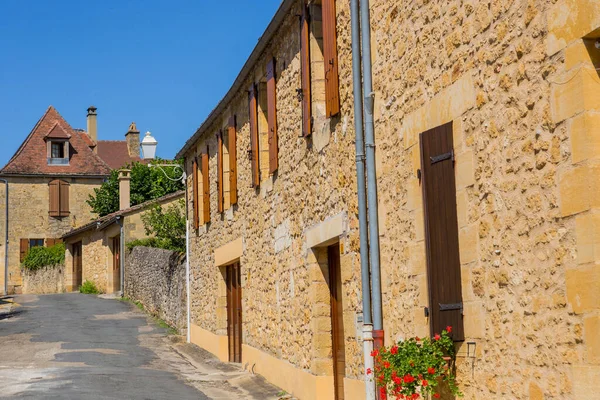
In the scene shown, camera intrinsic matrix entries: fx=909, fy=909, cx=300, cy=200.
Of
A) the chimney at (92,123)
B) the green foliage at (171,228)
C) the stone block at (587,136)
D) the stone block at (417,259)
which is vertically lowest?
the stone block at (417,259)

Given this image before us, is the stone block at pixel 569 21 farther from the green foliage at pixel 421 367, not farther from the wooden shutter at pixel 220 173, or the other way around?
the wooden shutter at pixel 220 173

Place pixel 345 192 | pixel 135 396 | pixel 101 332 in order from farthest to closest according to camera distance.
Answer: pixel 101 332 → pixel 135 396 → pixel 345 192

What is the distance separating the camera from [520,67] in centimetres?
538

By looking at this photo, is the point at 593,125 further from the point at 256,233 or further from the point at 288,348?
the point at 256,233

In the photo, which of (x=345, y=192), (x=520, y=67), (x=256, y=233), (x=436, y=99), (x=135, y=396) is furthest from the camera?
(x=256, y=233)

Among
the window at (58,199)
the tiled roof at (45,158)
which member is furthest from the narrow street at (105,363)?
the tiled roof at (45,158)

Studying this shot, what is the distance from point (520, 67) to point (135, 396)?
7849mm

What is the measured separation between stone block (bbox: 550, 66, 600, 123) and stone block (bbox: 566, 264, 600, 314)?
828 millimetres

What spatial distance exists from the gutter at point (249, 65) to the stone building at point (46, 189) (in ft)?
92.3

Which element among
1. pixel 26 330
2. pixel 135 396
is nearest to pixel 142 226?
pixel 26 330

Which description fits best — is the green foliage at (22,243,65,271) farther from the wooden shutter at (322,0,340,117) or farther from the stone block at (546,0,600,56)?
the stone block at (546,0,600,56)

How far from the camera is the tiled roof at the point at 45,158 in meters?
46.2

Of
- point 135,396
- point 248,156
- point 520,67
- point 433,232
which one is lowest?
point 135,396

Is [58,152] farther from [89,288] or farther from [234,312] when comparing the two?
[234,312]
